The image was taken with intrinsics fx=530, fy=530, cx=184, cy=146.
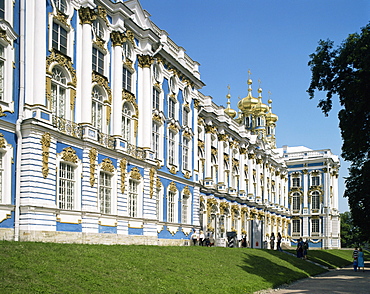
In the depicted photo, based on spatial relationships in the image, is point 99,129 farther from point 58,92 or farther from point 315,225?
point 315,225

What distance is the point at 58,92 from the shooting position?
23.3 metres

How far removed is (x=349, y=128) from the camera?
2931cm

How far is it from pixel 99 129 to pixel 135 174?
12.0 ft

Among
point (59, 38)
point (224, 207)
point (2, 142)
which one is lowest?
point (224, 207)

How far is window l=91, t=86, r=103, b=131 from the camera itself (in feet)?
84.6

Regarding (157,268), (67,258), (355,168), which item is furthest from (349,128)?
(67,258)

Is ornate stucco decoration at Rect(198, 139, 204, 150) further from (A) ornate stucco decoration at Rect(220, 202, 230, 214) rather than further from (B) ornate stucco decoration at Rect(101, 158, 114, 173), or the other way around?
(B) ornate stucco decoration at Rect(101, 158, 114, 173)

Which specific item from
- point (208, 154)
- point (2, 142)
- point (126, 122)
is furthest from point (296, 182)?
point (2, 142)

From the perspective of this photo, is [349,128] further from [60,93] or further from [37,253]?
[37,253]

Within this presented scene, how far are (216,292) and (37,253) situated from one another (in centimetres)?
620

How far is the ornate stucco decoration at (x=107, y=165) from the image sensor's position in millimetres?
25531

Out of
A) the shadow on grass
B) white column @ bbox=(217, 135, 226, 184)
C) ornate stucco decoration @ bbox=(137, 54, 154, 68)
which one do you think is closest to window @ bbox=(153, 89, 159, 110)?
ornate stucco decoration @ bbox=(137, 54, 154, 68)

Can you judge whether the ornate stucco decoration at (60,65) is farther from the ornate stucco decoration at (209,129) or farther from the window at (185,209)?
the ornate stucco decoration at (209,129)

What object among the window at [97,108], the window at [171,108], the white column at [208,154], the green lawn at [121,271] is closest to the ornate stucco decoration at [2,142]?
the green lawn at [121,271]
